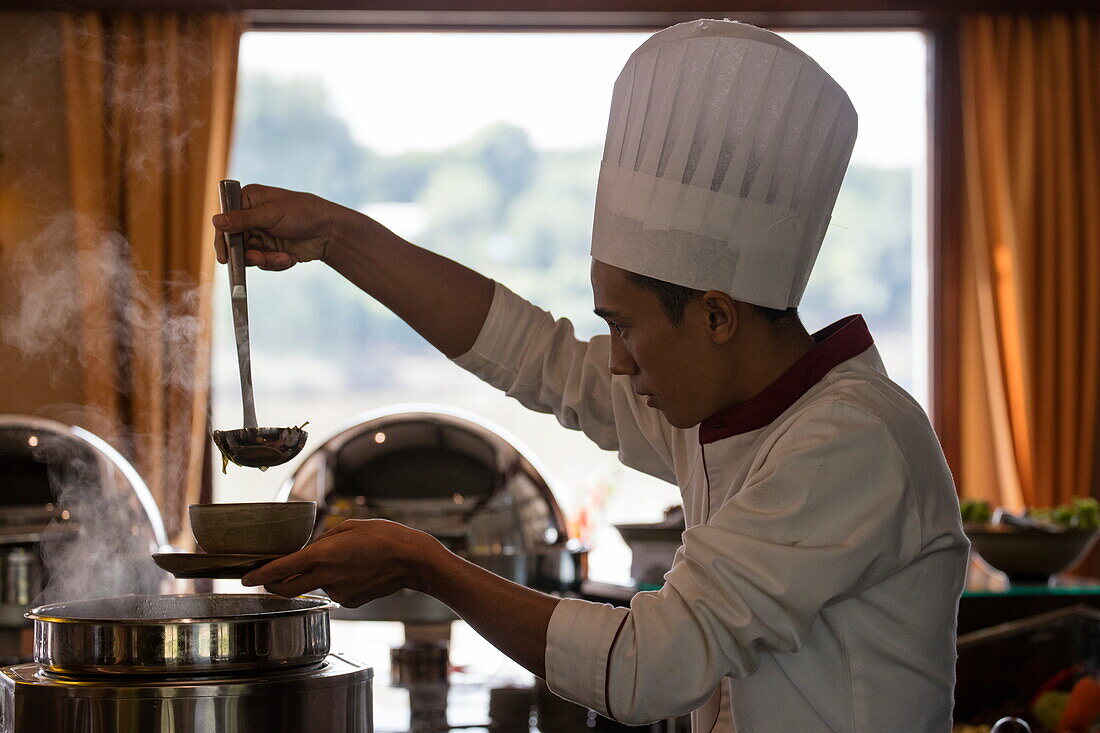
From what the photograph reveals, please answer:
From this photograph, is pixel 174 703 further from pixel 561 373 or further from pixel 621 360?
pixel 561 373

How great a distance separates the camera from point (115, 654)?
917 millimetres

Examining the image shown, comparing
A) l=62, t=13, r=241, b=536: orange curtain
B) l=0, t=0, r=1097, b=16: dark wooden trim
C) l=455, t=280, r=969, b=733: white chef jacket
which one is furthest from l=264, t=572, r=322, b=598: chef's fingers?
l=0, t=0, r=1097, b=16: dark wooden trim

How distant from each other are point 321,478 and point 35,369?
2790mm

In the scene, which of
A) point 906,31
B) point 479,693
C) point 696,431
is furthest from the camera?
point 906,31

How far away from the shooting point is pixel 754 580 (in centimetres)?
92

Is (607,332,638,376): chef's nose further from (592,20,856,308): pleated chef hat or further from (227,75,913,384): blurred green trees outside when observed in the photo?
(227,75,913,384): blurred green trees outside

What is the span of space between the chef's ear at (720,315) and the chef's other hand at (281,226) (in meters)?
0.49

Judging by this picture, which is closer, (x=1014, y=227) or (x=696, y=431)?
(x=696, y=431)

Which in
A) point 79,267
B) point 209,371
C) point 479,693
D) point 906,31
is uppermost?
point 906,31

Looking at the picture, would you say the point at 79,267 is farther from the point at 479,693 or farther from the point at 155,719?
the point at 155,719

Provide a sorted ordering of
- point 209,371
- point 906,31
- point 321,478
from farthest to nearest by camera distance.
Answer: point 906,31 → point 209,371 → point 321,478

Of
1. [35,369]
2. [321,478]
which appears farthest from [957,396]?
[35,369]

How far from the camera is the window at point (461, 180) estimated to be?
4.29 m

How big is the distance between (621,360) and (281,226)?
45 centimetres
